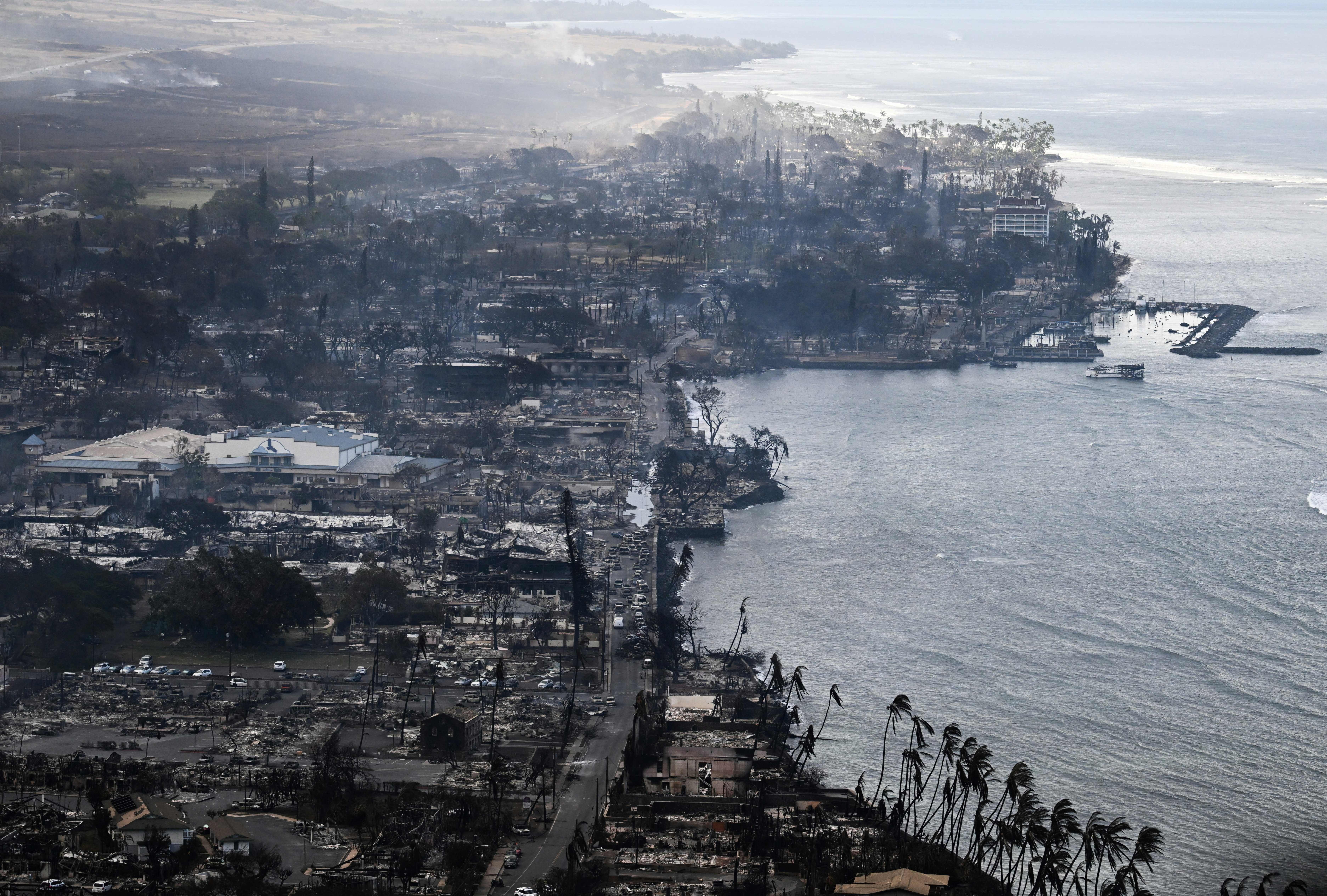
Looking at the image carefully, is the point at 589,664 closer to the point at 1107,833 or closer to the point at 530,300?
the point at 1107,833

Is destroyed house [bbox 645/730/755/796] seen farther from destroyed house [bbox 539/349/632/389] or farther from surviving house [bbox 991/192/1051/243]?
surviving house [bbox 991/192/1051/243]

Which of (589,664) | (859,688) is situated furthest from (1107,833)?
(589,664)

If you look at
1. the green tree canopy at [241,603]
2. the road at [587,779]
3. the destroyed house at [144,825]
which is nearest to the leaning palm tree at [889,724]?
the road at [587,779]

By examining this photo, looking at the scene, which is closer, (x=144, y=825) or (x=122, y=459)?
(x=144, y=825)

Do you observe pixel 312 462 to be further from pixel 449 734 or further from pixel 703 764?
pixel 703 764

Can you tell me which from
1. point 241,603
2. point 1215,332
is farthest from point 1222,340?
point 241,603

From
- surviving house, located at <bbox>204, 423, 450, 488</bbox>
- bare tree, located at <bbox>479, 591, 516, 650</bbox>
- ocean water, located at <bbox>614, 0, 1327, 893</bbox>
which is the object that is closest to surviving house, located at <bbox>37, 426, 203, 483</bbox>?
surviving house, located at <bbox>204, 423, 450, 488</bbox>
